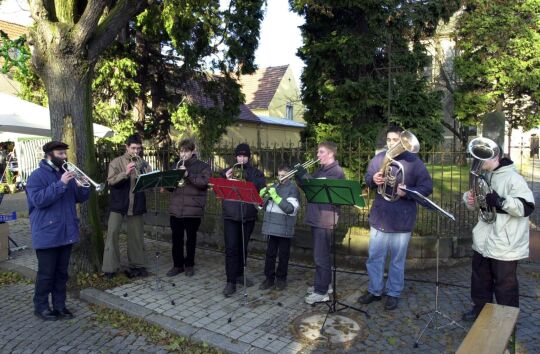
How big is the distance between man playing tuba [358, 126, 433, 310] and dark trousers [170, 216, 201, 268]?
8.36 feet

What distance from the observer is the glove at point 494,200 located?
3984mm

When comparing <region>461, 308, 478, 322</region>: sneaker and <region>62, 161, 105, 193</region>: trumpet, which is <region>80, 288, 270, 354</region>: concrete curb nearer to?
<region>62, 161, 105, 193</region>: trumpet

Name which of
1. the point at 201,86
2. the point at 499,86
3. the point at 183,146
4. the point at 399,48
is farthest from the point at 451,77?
the point at 183,146

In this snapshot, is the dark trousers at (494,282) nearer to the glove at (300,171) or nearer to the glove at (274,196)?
the glove at (300,171)

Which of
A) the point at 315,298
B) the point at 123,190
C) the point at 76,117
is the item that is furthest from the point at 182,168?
the point at 315,298

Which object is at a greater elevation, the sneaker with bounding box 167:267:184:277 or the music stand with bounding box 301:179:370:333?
the music stand with bounding box 301:179:370:333

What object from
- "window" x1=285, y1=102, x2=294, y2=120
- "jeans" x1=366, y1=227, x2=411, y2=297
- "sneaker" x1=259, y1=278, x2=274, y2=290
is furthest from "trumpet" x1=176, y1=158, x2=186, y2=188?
"window" x1=285, y1=102, x2=294, y2=120

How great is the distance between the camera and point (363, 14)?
1046cm

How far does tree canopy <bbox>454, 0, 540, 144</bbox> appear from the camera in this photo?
17.3 m

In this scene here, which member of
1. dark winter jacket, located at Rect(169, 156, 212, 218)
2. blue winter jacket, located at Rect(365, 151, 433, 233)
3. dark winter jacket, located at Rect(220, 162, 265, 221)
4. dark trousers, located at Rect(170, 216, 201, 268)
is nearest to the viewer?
blue winter jacket, located at Rect(365, 151, 433, 233)

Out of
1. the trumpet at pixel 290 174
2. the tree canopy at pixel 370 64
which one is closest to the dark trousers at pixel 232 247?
the trumpet at pixel 290 174

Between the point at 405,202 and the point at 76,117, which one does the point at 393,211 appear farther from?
the point at 76,117

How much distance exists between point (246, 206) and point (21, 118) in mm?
4860

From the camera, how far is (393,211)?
4859mm
